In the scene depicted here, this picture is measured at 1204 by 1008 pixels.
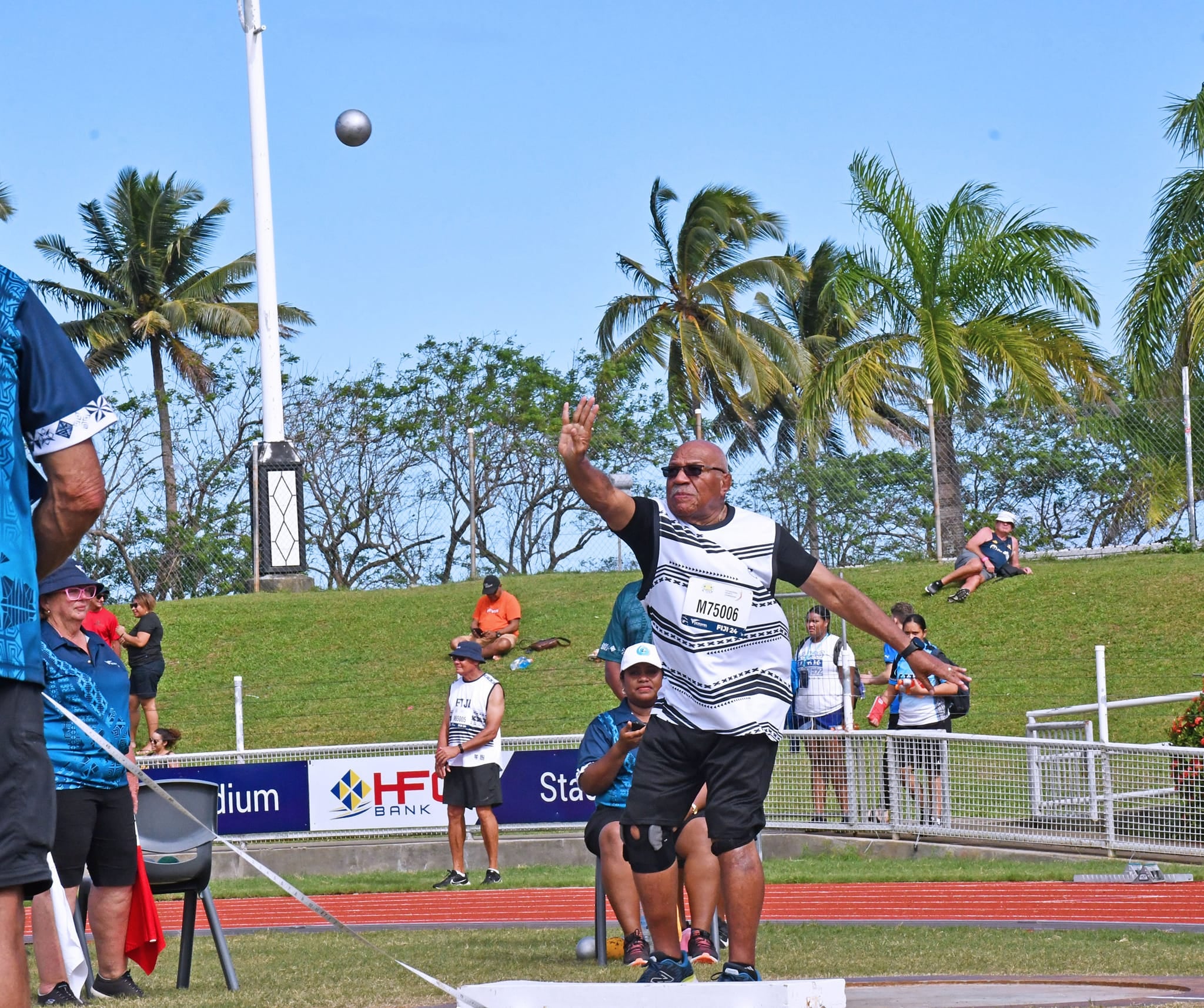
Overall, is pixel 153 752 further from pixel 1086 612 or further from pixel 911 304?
pixel 911 304

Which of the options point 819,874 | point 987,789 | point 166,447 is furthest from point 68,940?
point 166,447

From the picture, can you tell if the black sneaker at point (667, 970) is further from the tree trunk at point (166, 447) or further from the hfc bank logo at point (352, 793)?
the tree trunk at point (166, 447)

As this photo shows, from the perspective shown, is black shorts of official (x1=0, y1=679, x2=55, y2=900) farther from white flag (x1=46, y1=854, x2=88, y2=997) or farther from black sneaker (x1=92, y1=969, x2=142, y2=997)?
black sneaker (x1=92, y1=969, x2=142, y2=997)

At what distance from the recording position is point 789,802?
14516 mm

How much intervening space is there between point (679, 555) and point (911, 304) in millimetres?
21520

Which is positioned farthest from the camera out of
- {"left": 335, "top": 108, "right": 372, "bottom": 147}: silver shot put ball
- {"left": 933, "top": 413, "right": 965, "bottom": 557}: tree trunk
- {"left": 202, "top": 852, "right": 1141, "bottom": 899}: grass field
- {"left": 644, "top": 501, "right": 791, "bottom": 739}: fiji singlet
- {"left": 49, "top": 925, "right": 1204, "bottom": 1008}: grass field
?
{"left": 335, "top": 108, "right": 372, "bottom": 147}: silver shot put ball

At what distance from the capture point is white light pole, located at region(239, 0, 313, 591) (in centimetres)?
2747

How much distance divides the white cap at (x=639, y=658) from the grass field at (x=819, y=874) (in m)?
5.05

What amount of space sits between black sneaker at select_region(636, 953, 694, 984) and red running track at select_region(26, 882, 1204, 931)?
3368 millimetres

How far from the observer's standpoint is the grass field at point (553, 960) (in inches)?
273

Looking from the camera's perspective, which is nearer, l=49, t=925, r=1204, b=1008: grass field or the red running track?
l=49, t=925, r=1204, b=1008: grass field

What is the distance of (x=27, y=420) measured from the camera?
10.7 feet

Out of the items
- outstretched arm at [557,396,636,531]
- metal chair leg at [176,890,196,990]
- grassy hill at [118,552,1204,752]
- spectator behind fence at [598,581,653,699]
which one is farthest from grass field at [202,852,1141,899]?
outstretched arm at [557,396,636,531]

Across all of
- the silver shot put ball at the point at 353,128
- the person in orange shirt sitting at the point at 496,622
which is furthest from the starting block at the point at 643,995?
the silver shot put ball at the point at 353,128
